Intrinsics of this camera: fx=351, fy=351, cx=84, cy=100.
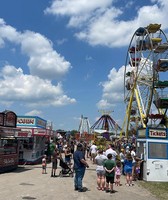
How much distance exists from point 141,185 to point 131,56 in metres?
36.0

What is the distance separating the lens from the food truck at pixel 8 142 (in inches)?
733

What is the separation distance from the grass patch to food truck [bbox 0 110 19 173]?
724cm

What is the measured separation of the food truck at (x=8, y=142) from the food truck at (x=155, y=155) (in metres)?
7.25

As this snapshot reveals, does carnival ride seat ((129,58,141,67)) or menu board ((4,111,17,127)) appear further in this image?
Result: carnival ride seat ((129,58,141,67))

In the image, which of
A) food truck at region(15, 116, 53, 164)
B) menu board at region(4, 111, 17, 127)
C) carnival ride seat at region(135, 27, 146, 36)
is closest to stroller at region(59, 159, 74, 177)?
menu board at region(4, 111, 17, 127)

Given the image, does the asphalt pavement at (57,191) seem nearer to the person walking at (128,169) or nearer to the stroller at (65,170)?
the person walking at (128,169)

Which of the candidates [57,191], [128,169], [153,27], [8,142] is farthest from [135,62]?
[57,191]

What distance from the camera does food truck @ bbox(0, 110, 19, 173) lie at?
18609mm

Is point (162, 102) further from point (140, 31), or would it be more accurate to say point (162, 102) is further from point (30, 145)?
point (30, 145)

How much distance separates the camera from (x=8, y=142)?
2067cm

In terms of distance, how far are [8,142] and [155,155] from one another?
8.70 m

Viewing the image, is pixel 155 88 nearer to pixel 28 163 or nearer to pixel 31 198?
pixel 28 163

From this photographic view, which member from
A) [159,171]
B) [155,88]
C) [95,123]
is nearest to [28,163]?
[159,171]

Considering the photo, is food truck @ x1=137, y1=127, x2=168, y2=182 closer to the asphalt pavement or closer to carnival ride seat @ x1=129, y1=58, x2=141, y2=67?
the asphalt pavement
